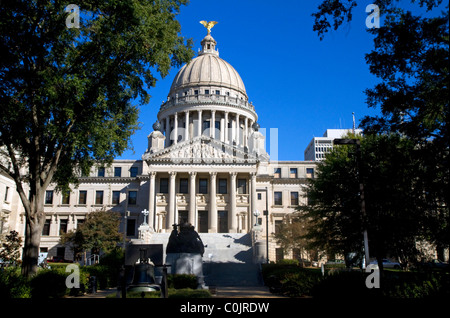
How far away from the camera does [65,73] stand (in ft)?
62.6

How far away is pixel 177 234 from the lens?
86.3ft

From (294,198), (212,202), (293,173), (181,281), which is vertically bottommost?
(181,281)

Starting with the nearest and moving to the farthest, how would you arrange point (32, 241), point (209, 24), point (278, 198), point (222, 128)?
point (32, 241)
point (278, 198)
point (222, 128)
point (209, 24)

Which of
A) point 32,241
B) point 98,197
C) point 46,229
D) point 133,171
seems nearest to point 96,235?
point 98,197

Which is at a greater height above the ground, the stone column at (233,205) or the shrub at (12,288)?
the stone column at (233,205)

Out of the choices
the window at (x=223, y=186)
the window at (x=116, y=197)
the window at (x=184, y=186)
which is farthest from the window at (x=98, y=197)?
the window at (x=223, y=186)

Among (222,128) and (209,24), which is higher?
(209,24)

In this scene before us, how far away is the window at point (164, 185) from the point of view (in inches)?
2333

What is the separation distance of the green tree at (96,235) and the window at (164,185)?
32.0 feet

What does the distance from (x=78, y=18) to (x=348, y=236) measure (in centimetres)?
2150

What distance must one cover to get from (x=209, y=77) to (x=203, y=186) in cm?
2935

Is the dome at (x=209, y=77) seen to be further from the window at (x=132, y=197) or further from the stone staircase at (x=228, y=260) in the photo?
the stone staircase at (x=228, y=260)

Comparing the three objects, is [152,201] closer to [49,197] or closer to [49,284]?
[49,197]
